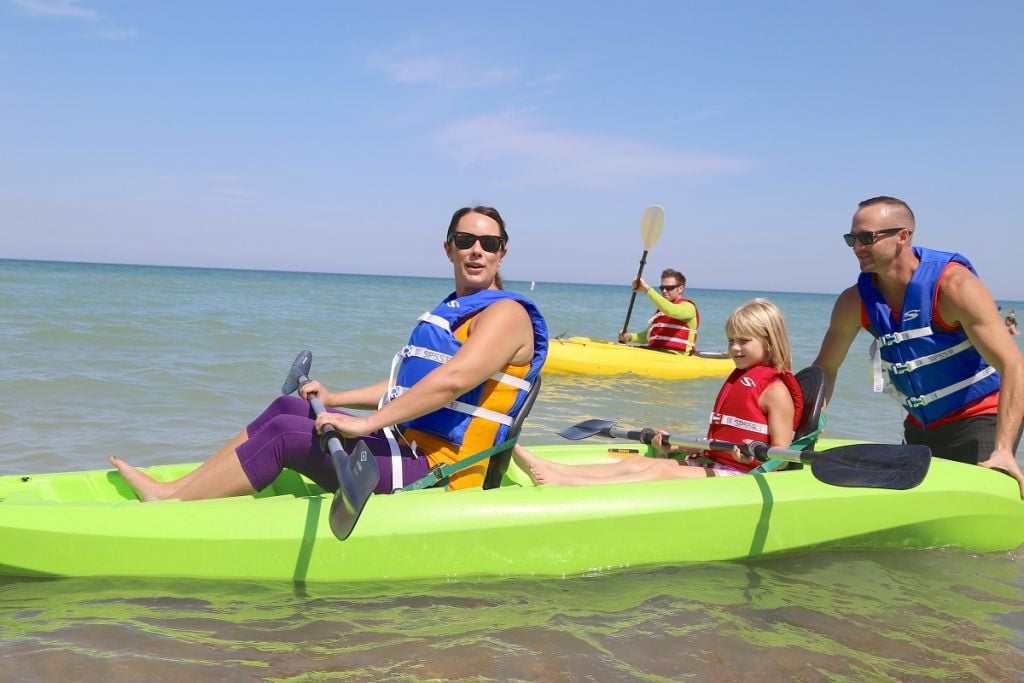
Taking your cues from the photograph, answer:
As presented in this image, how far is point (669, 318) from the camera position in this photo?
10820mm

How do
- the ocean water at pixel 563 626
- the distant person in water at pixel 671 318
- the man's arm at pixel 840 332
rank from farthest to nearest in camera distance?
1. the distant person in water at pixel 671 318
2. the man's arm at pixel 840 332
3. the ocean water at pixel 563 626

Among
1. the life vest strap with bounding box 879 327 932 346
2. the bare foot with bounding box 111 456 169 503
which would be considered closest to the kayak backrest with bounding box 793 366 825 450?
the life vest strap with bounding box 879 327 932 346

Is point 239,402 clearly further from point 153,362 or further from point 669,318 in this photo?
point 669,318

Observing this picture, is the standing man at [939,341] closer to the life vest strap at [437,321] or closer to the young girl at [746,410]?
the young girl at [746,410]

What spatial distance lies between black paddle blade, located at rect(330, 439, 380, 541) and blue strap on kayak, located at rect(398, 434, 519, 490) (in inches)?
12.3

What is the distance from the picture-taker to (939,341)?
3.62 m

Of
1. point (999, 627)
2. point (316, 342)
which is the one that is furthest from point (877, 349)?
point (316, 342)

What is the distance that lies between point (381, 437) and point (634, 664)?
3.81ft

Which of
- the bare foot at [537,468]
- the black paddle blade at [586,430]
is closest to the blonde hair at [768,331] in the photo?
the black paddle blade at [586,430]

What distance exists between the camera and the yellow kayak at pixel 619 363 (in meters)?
10.2

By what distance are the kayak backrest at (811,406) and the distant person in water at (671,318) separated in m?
6.02

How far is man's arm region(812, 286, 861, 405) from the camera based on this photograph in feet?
12.9

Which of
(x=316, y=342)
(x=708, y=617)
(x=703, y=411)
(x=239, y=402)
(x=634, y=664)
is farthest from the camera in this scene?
(x=316, y=342)

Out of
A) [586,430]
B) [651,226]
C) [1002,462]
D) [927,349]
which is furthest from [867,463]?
[651,226]
